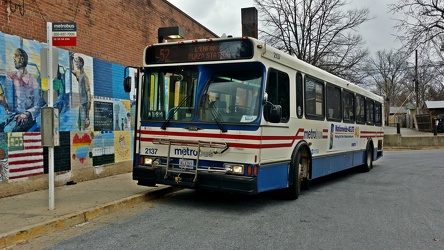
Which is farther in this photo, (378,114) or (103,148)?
(378,114)

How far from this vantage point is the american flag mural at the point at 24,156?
7.61 meters

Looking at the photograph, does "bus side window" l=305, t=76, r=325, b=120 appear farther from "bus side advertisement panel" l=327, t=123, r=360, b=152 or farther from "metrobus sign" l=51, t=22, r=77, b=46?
"metrobus sign" l=51, t=22, r=77, b=46

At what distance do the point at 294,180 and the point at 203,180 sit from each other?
214cm

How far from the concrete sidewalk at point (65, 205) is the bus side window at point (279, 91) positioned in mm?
3216

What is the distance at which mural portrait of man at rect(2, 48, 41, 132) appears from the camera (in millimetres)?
7625

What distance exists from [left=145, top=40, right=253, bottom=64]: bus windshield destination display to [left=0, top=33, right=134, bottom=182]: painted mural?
2148 millimetres

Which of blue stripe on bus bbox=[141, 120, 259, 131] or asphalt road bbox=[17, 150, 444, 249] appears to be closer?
asphalt road bbox=[17, 150, 444, 249]

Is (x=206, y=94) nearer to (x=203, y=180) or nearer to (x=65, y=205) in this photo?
(x=203, y=180)

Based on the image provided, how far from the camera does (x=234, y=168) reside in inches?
261

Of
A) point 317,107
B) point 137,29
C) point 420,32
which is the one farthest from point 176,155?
point 420,32

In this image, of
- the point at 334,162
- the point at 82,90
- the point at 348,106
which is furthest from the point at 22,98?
the point at 348,106

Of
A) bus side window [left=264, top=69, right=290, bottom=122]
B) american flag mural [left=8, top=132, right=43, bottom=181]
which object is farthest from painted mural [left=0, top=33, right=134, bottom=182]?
bus side window [left=264, top=69, right=290, bottom=122]

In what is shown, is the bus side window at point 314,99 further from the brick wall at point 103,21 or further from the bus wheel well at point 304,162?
the brick wall at point 103,21

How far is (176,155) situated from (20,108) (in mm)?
3438
